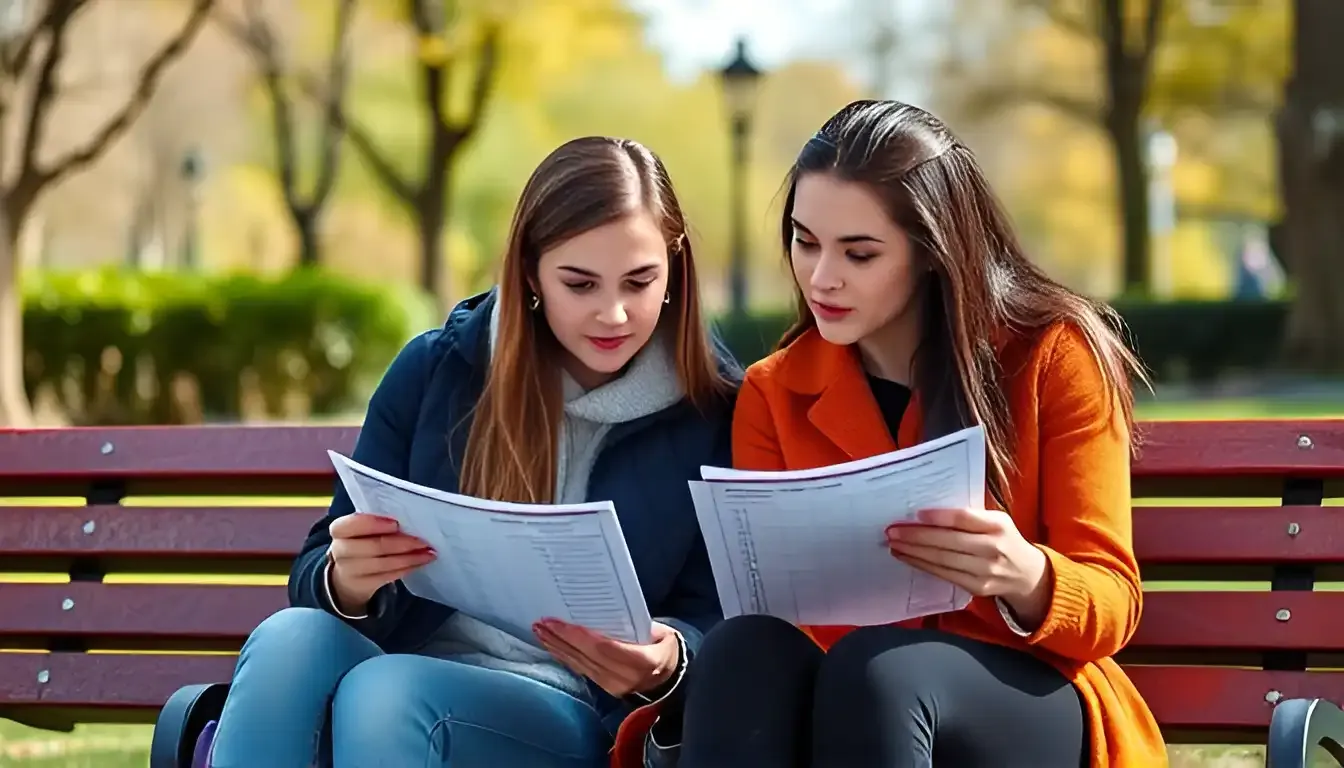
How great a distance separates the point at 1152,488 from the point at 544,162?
1.20m

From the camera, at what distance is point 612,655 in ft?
8.84

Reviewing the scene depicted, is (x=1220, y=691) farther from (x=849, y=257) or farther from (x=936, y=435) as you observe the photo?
(x=849, y=257)

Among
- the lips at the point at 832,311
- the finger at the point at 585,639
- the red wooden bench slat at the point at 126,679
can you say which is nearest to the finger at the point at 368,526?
the finger at the point at 585,639

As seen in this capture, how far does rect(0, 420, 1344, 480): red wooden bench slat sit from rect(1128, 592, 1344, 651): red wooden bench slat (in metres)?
0.21

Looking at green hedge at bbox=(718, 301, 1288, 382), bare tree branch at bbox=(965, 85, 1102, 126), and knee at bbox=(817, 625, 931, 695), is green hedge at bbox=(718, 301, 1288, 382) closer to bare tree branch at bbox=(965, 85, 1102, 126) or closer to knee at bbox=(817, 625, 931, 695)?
bare tree branch at bbox=(965, 85, 1102, 126)

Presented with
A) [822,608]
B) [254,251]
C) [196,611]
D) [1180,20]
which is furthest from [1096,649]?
[254,251]

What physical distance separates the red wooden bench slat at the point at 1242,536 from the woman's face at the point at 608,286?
3.01 feet

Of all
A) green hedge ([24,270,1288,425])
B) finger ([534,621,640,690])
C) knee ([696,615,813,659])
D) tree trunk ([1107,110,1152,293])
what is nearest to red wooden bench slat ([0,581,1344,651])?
knee ([696,615,813,659])

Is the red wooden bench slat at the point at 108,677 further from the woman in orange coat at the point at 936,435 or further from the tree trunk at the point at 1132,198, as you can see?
the tree trunk at the point at 1132,198

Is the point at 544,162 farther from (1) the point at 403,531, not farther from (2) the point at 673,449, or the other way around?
(1) the point at 403,531

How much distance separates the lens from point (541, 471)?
121 inches

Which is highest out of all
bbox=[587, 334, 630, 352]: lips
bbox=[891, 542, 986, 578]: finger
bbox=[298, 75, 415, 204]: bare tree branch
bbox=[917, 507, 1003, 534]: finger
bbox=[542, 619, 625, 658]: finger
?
bbox=[298, 75, 415, 204]: bare tree branch

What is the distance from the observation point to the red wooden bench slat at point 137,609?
351 centimetres

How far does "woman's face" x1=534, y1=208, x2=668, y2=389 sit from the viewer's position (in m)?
3.01
